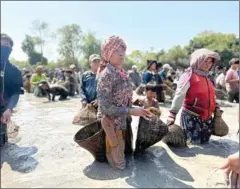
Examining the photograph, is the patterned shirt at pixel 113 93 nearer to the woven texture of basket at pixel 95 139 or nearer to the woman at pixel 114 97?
the woman at pixel 114 97

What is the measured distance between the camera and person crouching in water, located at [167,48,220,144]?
3.78m

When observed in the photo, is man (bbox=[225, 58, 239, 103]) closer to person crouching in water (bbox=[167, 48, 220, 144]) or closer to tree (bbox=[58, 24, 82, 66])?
person crouching in water (bbox=[167, 48, 220, 144])

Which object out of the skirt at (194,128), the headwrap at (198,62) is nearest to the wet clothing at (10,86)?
the headwrap at (198,62)

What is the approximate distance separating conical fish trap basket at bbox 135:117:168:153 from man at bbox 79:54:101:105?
191 cm

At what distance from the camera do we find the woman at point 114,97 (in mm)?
2752

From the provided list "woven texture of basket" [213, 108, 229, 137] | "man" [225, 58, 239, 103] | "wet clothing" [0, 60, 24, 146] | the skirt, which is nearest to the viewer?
"wet clothing" [0, 60, 24, 146]

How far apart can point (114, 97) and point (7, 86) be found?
48.4 inches

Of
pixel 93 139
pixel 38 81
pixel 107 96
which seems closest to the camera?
pixel 107 96

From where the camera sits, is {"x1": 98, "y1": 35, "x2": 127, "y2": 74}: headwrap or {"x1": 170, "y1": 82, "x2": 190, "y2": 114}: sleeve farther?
{"x1": 170, "y1": 82, "x2": 190, "y2": 114}: sleeve

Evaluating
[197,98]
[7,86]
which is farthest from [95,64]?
[7,86]

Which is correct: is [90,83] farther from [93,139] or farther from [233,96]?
[233,96]

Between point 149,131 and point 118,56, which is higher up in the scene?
point 118,56

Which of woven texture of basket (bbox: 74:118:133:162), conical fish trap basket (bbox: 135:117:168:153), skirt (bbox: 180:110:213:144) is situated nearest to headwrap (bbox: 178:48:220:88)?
skirt (bbox: 180:110:213:144)

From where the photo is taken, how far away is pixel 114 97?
279 centimetres
